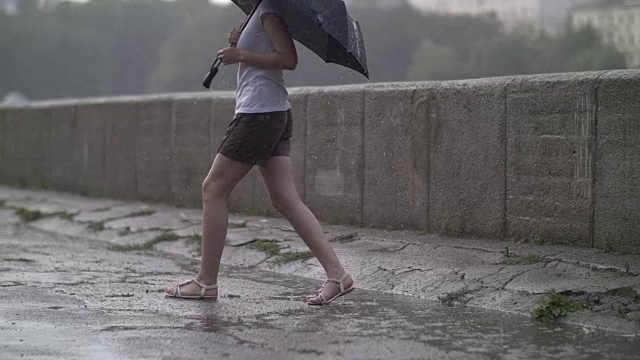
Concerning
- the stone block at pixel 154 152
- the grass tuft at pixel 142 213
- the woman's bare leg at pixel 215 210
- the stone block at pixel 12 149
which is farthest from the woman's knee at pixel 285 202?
the stone block at pixel 12 149

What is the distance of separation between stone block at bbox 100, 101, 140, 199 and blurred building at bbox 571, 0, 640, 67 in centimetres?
485

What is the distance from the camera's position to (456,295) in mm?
5156

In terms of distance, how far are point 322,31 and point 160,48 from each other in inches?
268

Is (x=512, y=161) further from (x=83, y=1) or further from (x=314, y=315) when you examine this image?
(x=83, y=1)

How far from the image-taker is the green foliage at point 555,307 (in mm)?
4602

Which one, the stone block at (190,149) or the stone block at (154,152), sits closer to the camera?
the stone block at (190,149)

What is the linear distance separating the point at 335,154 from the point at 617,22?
2.18 meters

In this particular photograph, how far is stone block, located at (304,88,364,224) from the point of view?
7.25 m

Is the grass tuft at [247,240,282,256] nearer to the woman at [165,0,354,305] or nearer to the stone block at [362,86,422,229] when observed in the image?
the stone block at [362,86,422,229]

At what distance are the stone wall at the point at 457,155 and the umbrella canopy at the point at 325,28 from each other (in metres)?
1.41

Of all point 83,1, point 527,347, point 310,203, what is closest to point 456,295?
point 527,347

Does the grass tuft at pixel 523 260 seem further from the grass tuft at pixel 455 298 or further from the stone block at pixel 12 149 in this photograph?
the stone block at pixel 12 149

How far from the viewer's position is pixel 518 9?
22.2 feet

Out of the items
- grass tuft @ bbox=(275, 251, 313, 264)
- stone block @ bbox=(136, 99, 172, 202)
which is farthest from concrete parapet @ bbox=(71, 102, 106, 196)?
grass tuft @ bbox=(275, 251, 313, 264)
